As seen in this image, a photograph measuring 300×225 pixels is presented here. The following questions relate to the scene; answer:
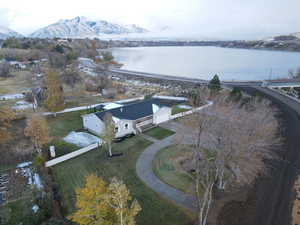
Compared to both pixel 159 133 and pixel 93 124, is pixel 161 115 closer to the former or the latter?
pixel 159 133

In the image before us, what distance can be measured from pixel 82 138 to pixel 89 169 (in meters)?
6.88

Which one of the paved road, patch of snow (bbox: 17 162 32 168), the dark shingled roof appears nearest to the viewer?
the paved road

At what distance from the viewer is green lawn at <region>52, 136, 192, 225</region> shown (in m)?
13.4

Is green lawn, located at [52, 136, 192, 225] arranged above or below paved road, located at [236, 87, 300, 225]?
below

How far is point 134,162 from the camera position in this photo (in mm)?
19672

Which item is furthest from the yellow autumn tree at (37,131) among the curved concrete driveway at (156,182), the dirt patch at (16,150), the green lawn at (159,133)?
the green lawn at (159,133)

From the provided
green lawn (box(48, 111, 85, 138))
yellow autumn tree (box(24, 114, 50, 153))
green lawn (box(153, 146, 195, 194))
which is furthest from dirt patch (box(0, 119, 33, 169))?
green lawn (box(153, 146, 195, 194))

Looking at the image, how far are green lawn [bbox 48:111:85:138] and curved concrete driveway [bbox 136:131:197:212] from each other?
454 inches

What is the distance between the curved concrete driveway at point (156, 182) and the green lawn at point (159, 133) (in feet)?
6.89

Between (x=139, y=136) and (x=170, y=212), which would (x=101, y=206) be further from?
(x=139, y=136)

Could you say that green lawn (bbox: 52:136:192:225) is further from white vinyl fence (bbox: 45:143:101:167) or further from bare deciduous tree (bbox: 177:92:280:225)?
bare deciduous tree (bbox: 177:92:280:225)

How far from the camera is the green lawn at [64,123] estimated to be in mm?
26009

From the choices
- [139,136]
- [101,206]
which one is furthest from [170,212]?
[139,136]

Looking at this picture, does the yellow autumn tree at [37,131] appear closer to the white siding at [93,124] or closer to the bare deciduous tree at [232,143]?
the white siding at [93,124]
